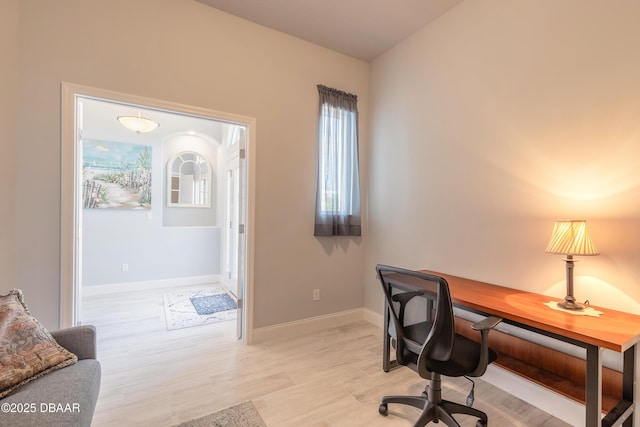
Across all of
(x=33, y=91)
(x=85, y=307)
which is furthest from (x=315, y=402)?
(x=85, y=307)

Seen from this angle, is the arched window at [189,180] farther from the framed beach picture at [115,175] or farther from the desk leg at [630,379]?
the desk leg at [630,379]

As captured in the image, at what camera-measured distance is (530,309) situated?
5.24ft

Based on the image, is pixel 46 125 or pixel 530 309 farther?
pixel 46 125

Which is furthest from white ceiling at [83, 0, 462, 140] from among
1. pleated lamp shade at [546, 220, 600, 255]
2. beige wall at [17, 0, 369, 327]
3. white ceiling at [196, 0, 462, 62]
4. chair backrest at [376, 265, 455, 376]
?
chair backrest at [376, 265, 455, 376]

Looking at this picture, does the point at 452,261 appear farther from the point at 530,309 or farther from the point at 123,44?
the point at 123,44

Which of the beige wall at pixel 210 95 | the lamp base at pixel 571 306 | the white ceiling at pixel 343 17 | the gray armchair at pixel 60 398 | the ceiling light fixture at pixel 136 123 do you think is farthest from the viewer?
the ceiling light fixture at pixel 136 123

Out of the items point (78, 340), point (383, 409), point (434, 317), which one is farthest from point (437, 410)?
point (78, 340)

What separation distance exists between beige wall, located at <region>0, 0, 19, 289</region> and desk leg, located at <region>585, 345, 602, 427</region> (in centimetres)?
326

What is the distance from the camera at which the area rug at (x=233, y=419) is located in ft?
5.65

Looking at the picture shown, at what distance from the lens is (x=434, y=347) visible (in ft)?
4.98

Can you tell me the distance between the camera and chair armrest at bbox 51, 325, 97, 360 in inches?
59.0

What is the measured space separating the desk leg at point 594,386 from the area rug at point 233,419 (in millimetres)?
1633

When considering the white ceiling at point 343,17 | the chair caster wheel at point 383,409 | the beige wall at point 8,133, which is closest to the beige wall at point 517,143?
the white ceiling at point 343,17

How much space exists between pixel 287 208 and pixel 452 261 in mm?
1636
